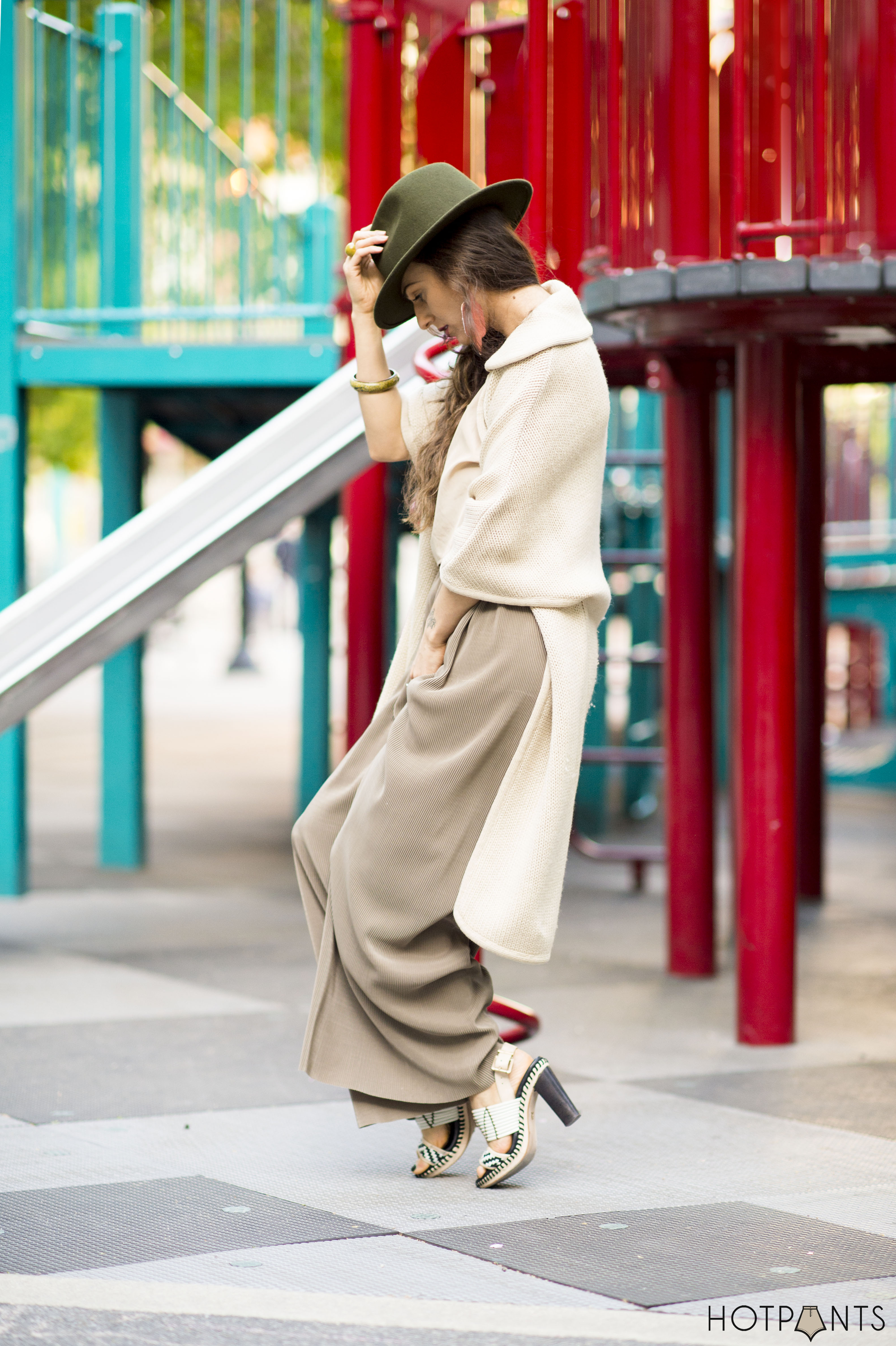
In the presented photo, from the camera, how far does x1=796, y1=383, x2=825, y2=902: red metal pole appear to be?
28.5 feet

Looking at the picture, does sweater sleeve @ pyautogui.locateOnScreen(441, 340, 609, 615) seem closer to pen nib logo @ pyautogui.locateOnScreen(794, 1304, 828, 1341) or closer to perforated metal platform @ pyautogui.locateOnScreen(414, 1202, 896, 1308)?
perforated metal platform @ pyautogui.locateOnScreen(414, 1202, 896, 1308)

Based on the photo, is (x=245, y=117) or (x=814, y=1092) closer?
(x=814, y=1092)

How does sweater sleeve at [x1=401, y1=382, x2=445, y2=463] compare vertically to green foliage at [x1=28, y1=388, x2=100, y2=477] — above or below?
below

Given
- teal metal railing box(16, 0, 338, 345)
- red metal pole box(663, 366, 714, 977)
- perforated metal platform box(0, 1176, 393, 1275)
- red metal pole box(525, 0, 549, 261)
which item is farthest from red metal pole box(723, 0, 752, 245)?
teal metal railing box(16, 0, 338, 345)

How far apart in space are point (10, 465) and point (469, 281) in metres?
4.91

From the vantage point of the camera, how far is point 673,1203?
12.3 ft

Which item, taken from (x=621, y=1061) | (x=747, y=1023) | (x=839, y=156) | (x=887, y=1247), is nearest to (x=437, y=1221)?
(x=887, y=1247)

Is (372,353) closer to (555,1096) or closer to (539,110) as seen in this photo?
(555,1096)

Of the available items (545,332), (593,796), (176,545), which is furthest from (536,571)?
(593,796)

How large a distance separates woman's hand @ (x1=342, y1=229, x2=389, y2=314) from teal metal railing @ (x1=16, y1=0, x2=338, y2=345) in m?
4.25

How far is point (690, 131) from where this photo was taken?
515 cm

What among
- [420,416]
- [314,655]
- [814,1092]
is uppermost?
[420,416]

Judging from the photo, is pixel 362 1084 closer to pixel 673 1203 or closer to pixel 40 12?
pixel 673 1203

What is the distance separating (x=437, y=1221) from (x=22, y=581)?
527cm
